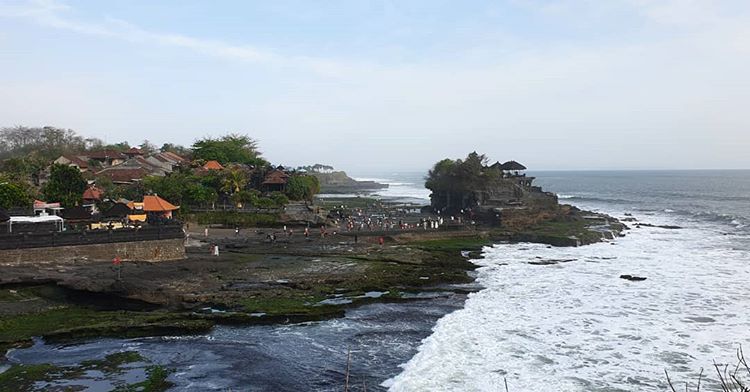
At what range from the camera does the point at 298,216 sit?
52.0 meters

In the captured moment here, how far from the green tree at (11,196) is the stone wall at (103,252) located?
1217 centimetres

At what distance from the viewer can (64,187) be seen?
138ft

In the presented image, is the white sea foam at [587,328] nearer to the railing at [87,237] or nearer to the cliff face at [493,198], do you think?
the railing at [87,237]

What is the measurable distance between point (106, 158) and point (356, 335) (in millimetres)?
63084

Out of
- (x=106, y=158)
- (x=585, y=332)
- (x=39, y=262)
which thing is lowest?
(x=585, y=332)

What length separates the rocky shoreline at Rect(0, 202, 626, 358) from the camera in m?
20.3

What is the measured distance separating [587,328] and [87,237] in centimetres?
2583

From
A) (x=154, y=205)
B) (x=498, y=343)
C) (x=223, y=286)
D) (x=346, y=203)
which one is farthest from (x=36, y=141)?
(x=498, y=343)

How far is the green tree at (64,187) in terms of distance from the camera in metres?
41.8

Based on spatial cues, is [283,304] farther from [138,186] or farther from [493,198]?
[493,198]

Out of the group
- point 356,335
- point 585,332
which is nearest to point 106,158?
point 356,335

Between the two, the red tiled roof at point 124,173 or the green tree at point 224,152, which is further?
the green tree at point 224,152

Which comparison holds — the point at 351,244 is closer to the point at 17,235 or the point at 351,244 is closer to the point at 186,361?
the point at 17,235

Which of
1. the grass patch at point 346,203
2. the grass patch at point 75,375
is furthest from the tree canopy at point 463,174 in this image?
the grass patch at point 75,375
